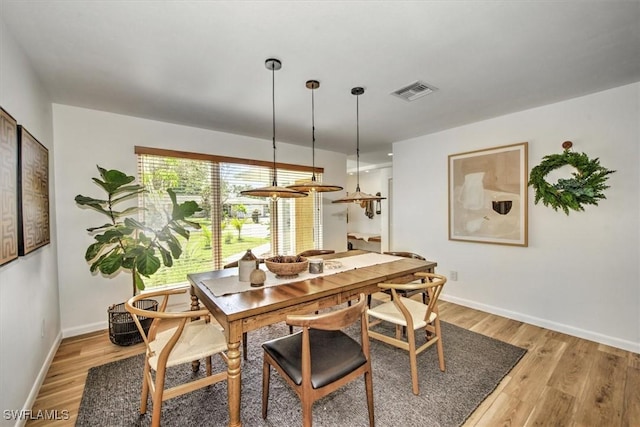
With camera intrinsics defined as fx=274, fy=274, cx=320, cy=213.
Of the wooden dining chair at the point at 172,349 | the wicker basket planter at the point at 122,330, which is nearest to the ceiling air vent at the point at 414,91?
the wooden dining chair at the point at 172,349

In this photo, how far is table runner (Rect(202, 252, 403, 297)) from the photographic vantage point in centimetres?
195

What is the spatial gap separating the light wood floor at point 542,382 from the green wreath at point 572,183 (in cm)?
138

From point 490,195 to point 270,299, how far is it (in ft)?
10.2

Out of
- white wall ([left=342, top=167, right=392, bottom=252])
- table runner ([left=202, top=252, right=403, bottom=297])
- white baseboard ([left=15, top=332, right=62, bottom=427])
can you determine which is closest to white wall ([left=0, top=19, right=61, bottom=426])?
white baseboard ([left=15, top=332, right=62, bottom=427])

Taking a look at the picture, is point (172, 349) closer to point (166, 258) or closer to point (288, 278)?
point (288, 278)

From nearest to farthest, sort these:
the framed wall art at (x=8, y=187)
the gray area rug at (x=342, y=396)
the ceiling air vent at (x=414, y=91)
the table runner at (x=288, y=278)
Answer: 1. the framed wall art at (x=8, y=187)
2. the gray area rug at (x=342, y=396)
3. the table runner at (x=288, y=278)
4. the ceiling air vent at (x=414, y=91)

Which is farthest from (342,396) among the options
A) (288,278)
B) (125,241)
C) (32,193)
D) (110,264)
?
(32,193)

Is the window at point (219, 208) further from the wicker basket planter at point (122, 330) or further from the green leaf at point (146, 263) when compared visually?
the green leaf at point (146, 263)

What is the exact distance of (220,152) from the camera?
149 inches

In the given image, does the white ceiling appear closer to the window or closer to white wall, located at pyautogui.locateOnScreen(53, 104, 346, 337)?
white wall, located at pyautogui.locateOnScreen(53, 104, 346, 337)

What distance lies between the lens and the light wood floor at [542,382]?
69.9 inches

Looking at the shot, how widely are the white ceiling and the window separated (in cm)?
72

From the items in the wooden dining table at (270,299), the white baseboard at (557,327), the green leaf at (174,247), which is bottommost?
the white baseboard at (557,327)

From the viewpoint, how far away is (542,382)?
2.11m
